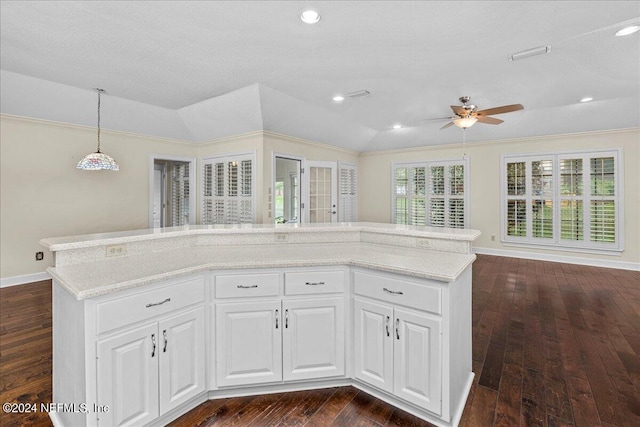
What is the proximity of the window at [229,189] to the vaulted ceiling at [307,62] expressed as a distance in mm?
628

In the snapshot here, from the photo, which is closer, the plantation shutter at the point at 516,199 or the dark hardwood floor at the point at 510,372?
the dark hardwood floor at the point at 510,372

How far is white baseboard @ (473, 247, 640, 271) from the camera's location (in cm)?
556

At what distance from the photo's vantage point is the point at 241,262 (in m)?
2.00

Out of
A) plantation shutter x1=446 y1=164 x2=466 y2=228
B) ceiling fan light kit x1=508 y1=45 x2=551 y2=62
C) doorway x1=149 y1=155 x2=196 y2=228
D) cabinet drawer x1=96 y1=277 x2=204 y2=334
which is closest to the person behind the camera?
cabinet drawer x1=96 y1=277 x2=204 y2=334

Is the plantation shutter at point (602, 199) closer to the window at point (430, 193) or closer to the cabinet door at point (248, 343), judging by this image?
the window at point (430, 193)

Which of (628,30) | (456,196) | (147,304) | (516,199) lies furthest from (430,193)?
(147,304)

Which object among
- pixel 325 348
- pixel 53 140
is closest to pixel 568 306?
pixel 325 348

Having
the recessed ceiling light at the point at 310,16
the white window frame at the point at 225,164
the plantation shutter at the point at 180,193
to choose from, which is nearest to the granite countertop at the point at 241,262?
the recessed ceiling light at the point at 310,16

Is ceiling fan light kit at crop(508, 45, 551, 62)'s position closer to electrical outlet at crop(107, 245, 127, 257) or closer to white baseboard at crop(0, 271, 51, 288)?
electrical outlet at crop(107, 245, 127, 257)

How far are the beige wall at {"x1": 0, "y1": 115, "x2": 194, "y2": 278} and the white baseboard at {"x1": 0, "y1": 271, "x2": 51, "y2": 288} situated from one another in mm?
58

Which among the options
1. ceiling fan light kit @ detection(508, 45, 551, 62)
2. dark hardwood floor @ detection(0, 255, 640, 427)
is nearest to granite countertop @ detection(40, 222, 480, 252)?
dark hardwood floor @ detection(0, 255, 640, 427)

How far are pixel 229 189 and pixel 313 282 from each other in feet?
14.0

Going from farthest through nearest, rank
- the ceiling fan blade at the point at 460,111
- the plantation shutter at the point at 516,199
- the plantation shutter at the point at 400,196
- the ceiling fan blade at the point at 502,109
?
the plantation shutter at the point at 400,196 → the plantation shutter at the point at 516,199 → the ceiling fan blade at the point at 460,111 → the ceiling fan blade at the point at 502,109

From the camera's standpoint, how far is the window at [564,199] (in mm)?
5672
